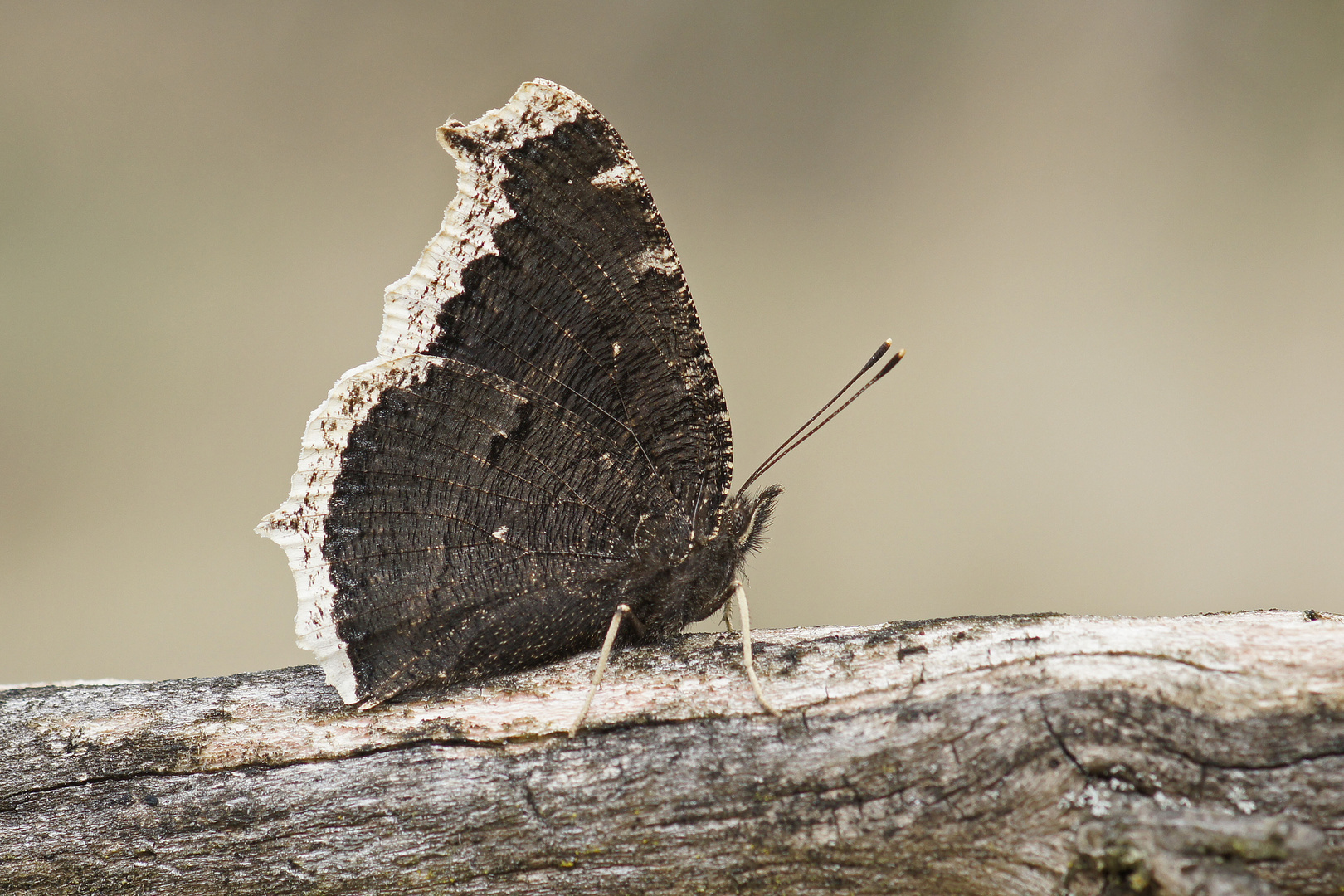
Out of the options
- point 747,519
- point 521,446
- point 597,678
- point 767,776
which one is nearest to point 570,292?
point 521,446

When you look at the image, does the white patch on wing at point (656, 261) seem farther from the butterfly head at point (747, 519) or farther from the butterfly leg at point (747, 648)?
the butterfly leg at point (747, 648)

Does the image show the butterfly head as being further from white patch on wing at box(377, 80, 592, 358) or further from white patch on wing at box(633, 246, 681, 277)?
white patch on wing at box(377, 80, 592, 358)

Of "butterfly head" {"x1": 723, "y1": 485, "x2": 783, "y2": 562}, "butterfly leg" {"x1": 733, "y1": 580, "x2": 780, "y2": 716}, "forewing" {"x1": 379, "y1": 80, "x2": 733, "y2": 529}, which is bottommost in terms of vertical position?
"butterfly leg" {"x1": 733, "y1": 580, "x2": 780, "y2": 716}

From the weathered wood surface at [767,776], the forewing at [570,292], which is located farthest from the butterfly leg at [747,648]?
the forewing at [570,292]

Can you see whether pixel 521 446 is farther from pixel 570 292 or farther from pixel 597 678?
pixel 597 678

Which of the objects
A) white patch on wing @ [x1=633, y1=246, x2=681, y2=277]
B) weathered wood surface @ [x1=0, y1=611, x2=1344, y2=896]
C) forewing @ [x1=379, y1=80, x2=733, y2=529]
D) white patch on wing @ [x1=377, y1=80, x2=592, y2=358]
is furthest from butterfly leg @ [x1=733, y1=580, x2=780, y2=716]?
white patch on wing @ [x1=377, y1=80, x2=592, y2=358]

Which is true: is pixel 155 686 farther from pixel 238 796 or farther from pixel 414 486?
pixel 414 486

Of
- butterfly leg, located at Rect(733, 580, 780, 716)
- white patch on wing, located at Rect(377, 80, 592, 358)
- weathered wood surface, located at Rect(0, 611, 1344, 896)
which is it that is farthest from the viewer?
white patch on wing, located at Rect(377, 80, 592, 358)

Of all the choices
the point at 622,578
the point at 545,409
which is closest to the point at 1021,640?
the point at 622,578

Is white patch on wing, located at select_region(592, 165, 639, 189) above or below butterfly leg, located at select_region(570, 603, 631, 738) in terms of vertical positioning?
above
